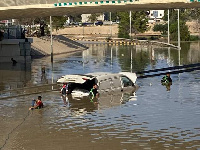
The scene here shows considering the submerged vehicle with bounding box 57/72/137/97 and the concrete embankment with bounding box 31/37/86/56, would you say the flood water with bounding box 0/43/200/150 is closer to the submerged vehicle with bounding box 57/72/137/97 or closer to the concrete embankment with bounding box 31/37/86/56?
the submerged vehicle with bounding box 57/72/137/97

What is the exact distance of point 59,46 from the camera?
88188mm

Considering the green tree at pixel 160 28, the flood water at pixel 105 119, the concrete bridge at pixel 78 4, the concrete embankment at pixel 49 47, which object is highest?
the green tree at pixel 160 28

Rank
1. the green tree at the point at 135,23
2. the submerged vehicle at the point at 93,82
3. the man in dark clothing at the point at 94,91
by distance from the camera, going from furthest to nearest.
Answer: the green tree at the point at 135,23
the submerged vehicle at the point at 93,82
the man in dark clothing at the point at 94,91

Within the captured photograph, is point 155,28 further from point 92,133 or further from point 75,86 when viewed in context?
point 92,133

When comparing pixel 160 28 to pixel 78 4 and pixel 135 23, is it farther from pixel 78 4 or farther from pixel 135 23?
pixel 78 4

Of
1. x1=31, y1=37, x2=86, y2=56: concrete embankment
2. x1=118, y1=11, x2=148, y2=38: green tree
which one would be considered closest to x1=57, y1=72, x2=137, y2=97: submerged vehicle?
x1=31, y1=37, x2=86, y2=56: concrete embankment

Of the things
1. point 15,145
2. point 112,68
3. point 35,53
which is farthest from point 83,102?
point 35,53

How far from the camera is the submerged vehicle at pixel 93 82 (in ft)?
115

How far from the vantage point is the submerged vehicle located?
35.0 metres

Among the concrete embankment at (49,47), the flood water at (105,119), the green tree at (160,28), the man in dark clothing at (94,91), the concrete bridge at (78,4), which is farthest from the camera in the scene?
the green tree at (160,28)

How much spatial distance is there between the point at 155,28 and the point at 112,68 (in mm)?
91410

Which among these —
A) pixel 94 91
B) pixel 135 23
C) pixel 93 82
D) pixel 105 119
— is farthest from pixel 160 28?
pixel 105 119

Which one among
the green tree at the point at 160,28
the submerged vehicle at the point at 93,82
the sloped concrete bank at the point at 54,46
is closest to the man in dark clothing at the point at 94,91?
the submerged vehicle at the point at 93,82

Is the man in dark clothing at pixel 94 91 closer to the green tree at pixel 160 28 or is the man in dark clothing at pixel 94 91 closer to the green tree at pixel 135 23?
the green tree at pixel 135 23
